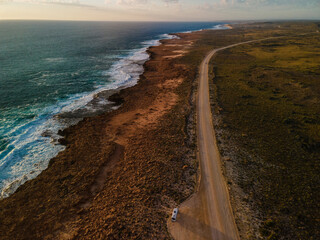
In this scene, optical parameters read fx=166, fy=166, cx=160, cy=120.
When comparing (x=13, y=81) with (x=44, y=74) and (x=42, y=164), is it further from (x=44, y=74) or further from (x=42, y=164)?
(x=42, y=164)

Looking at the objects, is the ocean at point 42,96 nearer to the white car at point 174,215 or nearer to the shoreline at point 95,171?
the shoreline at point 95,171

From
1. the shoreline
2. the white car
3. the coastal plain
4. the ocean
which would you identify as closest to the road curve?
the white car

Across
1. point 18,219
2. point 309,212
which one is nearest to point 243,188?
point 309,212

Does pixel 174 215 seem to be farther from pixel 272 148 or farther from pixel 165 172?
pixel 272 148

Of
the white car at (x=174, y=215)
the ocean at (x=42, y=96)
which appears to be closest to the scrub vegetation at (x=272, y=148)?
the white car at (x=174, y=215)

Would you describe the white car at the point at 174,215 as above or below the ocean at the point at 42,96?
below

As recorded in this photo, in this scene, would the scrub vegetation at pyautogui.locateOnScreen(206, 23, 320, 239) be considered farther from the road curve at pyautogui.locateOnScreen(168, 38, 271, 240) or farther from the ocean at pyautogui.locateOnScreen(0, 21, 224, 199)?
the ocean at pyautogui.locateOnScreen(0, 21, 224, 199)

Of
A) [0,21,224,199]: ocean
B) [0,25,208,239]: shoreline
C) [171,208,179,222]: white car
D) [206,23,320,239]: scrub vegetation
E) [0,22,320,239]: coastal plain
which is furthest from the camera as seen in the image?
[0,21,224,199]: ocean

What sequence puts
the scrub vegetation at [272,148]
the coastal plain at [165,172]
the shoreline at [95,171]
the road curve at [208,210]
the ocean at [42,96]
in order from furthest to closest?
1. the ocean at [42,96]
2. the shoreline at [95,171]
3. the scrub vegetation at [272,148]
4. the coastal plain at [165,172]
5. the road curve at [208,210]
